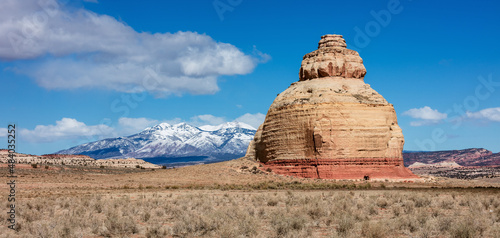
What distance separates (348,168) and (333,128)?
13.1 feet

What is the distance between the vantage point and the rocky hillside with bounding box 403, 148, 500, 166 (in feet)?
570

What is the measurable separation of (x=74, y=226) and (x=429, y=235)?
413 inches

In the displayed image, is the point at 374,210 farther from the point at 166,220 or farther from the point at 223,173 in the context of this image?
the point at 223,173

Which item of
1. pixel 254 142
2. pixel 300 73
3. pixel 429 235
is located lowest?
pixel 429 235

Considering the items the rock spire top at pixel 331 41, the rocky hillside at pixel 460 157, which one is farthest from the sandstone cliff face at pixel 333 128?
the rocky hillside at pixel 460 157

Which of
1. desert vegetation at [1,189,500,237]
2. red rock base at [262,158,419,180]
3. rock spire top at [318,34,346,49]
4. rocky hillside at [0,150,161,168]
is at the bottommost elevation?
desert vegetation at [1,189,500,237]

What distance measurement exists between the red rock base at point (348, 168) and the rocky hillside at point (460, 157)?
14091 cm

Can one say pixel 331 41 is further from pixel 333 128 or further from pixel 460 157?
pixel 460 157

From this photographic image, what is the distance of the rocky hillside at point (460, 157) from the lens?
173625 millimetres

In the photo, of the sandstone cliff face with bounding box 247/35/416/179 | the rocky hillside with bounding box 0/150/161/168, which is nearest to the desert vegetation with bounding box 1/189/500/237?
the sandstone cliff face with bounding box 247/35/416/179

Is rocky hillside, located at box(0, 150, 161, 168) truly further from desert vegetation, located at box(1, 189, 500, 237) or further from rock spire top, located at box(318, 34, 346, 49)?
desert vegetation, located at box(1, 189, 500, 237)

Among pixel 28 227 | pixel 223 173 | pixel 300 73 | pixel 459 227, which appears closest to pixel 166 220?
pixel 28 227

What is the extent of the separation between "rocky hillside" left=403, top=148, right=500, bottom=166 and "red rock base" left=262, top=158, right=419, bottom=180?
14091 cm

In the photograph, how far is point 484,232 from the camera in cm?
1248
